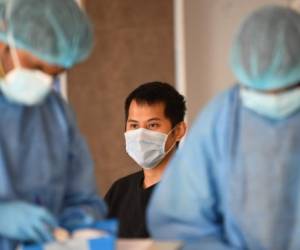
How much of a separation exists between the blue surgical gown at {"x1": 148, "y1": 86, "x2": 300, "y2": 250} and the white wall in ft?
5.54

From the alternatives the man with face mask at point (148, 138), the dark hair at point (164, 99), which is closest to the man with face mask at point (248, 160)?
the man with face mask at point (148, 138)

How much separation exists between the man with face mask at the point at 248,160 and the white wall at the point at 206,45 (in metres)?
1.69

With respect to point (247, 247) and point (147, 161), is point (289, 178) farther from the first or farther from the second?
point (147, 161)

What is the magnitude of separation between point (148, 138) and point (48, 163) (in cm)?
76

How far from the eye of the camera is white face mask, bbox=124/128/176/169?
6.58ft

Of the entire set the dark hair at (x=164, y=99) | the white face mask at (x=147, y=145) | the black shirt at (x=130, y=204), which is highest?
the dark hair at (x=164, y=99)

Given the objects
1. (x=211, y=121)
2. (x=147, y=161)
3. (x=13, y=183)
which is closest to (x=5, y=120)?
(x=13, y=183)

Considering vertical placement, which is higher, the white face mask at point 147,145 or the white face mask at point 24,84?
the white face mask at point 24,84

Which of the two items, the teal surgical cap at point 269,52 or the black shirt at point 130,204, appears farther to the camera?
the black shirt at point 130,204

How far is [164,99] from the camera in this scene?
208 centimetres

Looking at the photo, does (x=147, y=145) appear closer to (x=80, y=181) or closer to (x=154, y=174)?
(x=154, y=174)

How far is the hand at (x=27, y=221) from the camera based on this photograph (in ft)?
3.84

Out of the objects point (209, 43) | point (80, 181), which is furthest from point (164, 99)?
point (209, 43)

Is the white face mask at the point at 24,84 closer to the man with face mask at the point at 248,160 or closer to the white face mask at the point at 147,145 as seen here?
the man with face mask at the point at 248,160
